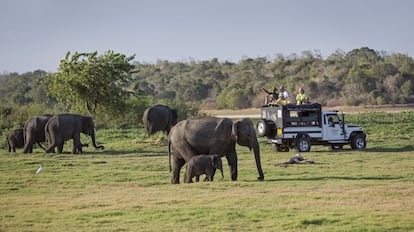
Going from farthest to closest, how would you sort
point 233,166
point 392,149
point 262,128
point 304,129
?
point 262,128
point 304,129
point 392,149
point 233,166

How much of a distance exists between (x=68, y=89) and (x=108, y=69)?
243 centimetres

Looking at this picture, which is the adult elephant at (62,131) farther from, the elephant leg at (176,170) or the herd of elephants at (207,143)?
the elephant leg at (176,170)

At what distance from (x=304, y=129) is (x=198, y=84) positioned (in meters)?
68.9

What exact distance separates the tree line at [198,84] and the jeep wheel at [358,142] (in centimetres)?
1760

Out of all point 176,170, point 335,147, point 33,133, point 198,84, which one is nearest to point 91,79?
point 33,133

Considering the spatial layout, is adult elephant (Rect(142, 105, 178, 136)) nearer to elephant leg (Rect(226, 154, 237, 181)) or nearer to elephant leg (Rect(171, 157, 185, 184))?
elephant leg (Rect(171, 157, 185, 184))

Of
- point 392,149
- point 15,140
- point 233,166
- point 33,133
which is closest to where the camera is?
point 233,166

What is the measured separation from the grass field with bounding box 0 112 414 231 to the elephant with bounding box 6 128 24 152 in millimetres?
5396

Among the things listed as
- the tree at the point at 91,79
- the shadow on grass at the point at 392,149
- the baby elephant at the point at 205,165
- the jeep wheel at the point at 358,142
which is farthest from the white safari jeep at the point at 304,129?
the tree at the point at 91,79

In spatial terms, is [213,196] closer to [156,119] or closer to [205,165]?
[205,165]

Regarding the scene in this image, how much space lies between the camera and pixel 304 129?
3100cm

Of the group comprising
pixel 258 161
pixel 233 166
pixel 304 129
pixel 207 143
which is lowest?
pixel 233 166

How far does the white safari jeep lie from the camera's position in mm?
30906

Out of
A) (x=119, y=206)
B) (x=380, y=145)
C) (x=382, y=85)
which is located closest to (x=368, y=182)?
(x=119, y=206)
